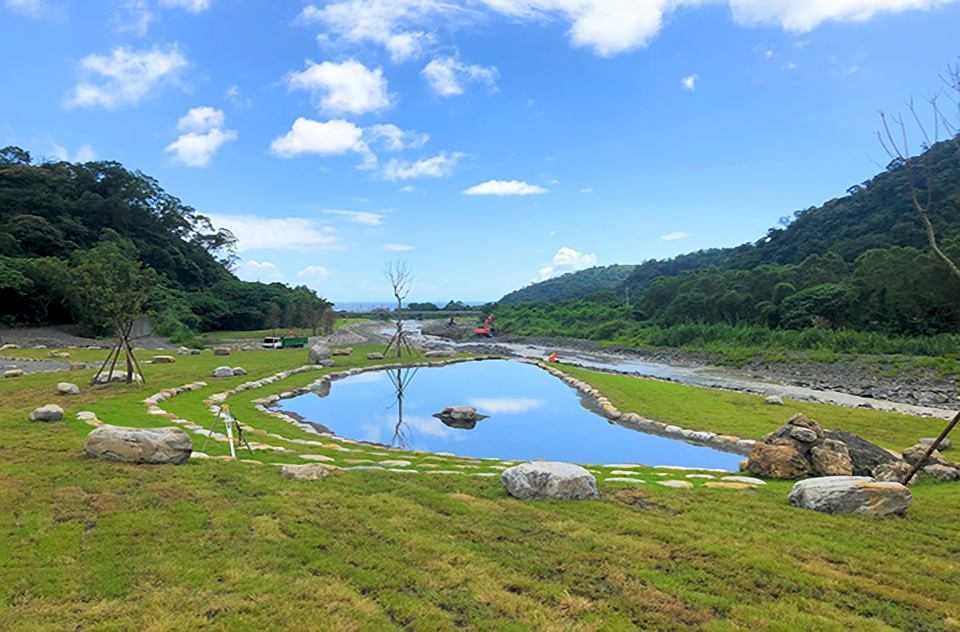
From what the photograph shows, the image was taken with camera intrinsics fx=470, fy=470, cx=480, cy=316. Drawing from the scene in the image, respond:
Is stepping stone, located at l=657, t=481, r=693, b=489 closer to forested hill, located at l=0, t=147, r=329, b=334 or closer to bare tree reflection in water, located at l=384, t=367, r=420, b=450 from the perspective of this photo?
bare tree reflection in water, located at l=384, t=367, r=420, b=450

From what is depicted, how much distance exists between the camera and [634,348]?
47188 millimetres

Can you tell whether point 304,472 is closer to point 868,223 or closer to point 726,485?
point 726,485

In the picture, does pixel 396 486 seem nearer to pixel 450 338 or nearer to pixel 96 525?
pixel 96 525

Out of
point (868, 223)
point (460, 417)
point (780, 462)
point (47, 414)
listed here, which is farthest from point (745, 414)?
point (868, 223)

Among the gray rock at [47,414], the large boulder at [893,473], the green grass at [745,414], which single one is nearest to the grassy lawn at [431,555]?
the large boulder at [893,473]

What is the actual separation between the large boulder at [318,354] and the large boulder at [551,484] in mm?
20795

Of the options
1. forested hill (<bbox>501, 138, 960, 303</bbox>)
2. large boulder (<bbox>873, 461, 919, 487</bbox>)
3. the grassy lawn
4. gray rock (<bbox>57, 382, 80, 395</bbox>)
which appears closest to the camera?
the grassy lawn

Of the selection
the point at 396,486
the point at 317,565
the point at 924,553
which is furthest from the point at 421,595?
the point at 924,553

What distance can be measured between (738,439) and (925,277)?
27581mm

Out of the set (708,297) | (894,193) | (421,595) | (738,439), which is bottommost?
(738,439)

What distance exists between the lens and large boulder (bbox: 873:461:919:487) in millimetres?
7863

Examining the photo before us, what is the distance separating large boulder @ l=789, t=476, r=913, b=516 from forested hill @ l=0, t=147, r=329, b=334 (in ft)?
133

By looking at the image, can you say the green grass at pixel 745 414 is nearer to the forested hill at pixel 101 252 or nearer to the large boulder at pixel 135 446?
the large boulder at pixel 135 446

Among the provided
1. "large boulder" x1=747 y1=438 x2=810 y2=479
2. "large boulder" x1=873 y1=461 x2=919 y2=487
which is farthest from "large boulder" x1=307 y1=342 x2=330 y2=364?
"large boulder" x1=873 y1=461 x2=919 y2=487
